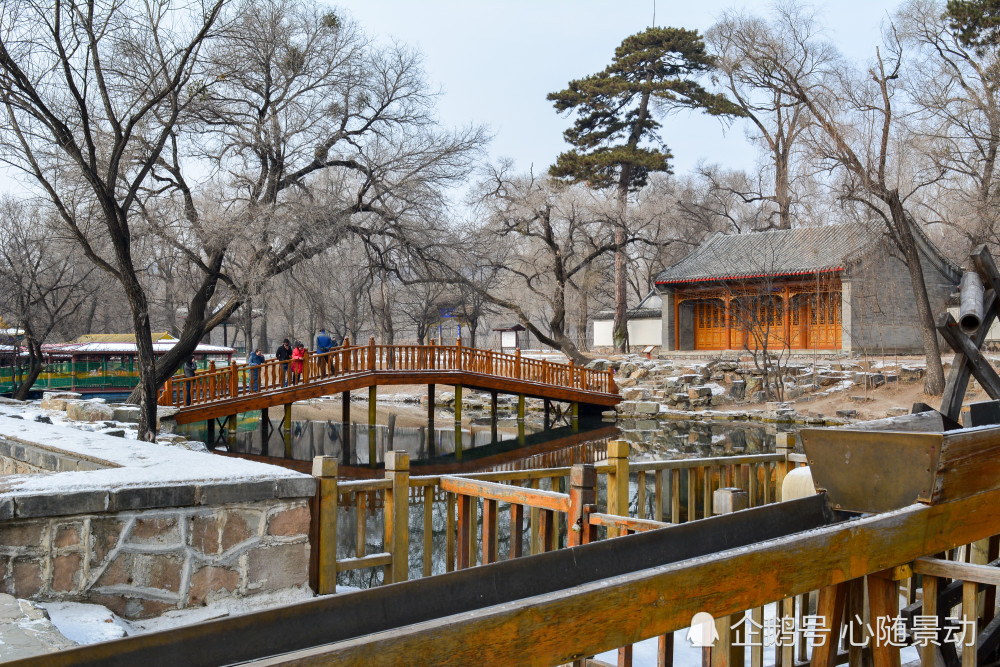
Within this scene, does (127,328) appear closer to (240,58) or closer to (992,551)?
(240,58)

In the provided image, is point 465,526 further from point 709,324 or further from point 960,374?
point 709,324

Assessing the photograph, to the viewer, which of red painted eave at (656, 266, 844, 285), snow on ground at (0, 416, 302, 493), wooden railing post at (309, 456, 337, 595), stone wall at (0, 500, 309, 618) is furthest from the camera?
red painted eave at (656, 266, 844, 285)

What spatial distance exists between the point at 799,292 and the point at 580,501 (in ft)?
92.9

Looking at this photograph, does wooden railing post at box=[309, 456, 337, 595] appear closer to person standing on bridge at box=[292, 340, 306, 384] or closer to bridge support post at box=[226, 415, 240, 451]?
person standing on bridge at box=[292, 340, 306, 384]

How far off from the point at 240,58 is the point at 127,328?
38.7m

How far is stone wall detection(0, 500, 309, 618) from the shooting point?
3688 mm

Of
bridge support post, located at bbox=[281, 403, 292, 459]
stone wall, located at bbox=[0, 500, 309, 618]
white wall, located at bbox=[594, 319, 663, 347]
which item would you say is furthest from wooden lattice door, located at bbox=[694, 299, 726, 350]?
stone wall, located at bbox=[0, 500, 309, 618]

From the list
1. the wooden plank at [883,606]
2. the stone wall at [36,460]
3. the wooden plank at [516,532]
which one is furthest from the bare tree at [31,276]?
the wooden plank at [883,606]

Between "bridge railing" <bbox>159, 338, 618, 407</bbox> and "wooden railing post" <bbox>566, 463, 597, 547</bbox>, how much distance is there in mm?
16301

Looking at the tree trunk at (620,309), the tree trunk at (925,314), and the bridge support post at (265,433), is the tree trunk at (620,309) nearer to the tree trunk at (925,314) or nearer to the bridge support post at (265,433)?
the tree trunk at (925,314)

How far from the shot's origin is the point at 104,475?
162 inches

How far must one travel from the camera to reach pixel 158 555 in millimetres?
4004

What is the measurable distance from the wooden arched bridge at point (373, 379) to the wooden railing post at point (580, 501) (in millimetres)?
15992

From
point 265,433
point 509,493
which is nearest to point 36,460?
point 509,493
